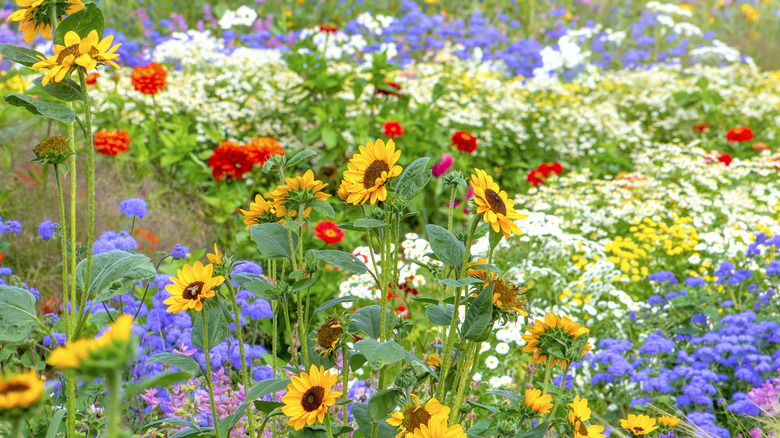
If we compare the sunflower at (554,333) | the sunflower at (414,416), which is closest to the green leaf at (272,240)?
the sunflower at (414,416)

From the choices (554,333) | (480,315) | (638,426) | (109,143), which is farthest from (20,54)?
(109,143)

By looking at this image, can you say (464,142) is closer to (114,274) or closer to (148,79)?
(148,79)

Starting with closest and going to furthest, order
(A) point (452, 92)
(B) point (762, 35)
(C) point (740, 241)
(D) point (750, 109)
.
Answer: (C) point (740, 241)
(A) point (452, 92)
(D) point (750, 109)
(B) point (762, 35)

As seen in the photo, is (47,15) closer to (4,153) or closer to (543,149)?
(4,153)

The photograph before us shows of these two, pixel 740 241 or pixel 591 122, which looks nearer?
pixel 740 241

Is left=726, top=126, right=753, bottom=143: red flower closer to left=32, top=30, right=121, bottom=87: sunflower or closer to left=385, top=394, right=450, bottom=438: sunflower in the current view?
left=385, top=394, right=450, bottom=438: sunflower

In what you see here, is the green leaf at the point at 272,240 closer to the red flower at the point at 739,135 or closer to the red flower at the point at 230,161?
the red flower at the point at 230,161

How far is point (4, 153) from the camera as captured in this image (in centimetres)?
355

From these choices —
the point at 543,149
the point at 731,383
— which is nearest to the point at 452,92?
the point at 543,149

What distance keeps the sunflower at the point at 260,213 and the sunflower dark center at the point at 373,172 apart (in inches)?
9.8

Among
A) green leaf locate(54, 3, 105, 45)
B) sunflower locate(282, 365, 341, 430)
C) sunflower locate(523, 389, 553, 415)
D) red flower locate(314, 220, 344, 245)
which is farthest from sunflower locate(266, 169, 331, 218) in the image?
red flower locate(314, 220, 344, 245)

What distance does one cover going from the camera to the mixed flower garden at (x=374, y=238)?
46.6 inches

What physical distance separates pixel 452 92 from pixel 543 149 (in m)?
0.91

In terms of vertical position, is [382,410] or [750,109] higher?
[750,109]
